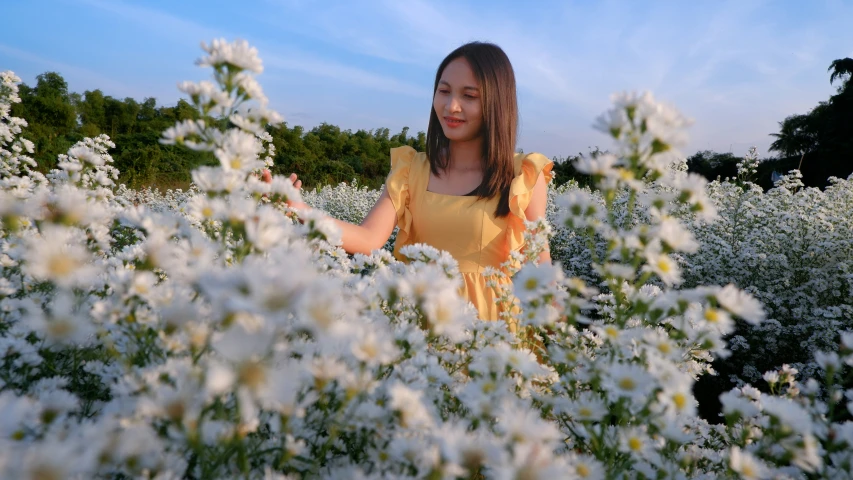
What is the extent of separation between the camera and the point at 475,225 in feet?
8.92

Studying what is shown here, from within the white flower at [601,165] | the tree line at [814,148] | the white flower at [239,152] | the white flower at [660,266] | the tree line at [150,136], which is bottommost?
the white flower at [239,152]

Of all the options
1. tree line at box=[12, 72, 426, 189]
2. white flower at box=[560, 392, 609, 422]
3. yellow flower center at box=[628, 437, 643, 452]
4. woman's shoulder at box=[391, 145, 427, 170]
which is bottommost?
yellow flower center at box=[628, 437, 643, 452]

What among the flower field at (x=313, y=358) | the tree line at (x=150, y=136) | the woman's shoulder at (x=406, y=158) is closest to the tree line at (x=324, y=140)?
the tree line at (x=150, y=136)

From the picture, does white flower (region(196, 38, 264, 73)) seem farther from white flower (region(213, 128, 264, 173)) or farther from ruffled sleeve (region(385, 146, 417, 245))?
ruffled sleeve (region(385, 146, 417, 245))

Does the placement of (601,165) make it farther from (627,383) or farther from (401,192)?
(401,192)

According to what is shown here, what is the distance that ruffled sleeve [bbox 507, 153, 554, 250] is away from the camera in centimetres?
269

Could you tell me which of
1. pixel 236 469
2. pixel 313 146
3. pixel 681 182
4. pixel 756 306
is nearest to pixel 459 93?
pixel 681 182

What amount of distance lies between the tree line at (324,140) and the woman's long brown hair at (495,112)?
11015 mm

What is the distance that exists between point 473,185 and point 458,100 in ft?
1.68

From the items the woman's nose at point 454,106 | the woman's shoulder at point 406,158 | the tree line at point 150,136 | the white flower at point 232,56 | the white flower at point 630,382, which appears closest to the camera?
the white flower at point 630,382

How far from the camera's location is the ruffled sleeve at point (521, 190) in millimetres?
2691

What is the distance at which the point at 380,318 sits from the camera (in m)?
1.01

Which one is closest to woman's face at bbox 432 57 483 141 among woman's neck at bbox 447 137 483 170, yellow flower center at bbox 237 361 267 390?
woman's neck at bbox 447 137 483 170

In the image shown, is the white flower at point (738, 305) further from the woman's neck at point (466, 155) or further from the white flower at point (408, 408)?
the woman's neck at point (466, 155)
